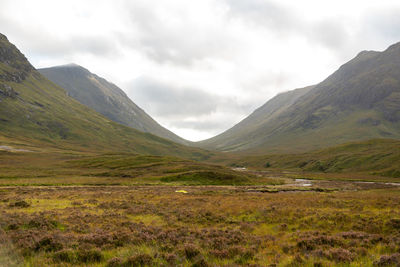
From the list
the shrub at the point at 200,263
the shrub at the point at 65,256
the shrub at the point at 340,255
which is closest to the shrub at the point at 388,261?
the shrub at the point at 340,255

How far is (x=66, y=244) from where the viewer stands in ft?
41.2

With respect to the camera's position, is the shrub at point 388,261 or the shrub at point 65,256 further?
the shrub at point 65,256

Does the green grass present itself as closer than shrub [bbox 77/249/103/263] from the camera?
No

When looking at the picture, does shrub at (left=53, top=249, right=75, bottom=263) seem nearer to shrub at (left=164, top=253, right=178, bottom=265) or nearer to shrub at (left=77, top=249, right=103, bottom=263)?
shrub at (left=77, top=249, right=103, bottom=263)


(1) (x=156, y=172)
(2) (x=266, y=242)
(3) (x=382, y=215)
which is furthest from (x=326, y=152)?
(2) (x=266, y=242)

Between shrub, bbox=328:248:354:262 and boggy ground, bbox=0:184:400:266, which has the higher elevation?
shrub, bbox=328:248:354:262

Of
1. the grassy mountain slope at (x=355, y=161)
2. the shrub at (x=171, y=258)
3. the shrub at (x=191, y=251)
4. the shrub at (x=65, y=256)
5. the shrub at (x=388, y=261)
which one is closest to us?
the shrub at (x=388, y=261)

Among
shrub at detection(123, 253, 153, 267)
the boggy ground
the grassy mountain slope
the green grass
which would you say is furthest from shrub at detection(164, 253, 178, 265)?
the grassy mountain slope

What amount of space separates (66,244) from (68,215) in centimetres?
1116

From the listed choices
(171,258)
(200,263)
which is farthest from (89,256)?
(200,263)

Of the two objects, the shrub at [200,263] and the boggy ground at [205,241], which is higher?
the shrub at [200,263]

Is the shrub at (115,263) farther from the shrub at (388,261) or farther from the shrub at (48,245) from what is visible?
the shrub at (388,261)

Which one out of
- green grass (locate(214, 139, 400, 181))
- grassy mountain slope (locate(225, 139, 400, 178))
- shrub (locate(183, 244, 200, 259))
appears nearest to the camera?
shrub (locate(183, 244, 200, 259))

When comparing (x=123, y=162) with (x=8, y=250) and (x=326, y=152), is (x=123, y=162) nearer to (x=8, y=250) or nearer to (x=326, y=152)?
(x=8, y=250)
